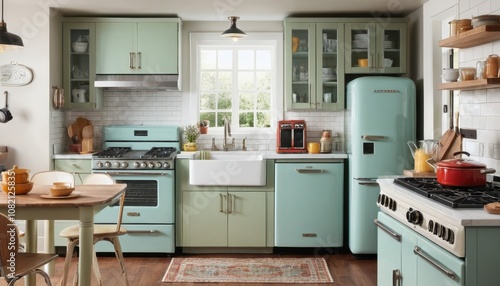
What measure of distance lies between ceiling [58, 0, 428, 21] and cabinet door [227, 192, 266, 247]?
198 centimetres

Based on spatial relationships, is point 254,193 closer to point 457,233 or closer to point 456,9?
point 456,9

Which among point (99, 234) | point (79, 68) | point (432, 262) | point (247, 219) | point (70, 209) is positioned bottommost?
point (247, 219)

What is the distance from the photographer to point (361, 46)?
641cm

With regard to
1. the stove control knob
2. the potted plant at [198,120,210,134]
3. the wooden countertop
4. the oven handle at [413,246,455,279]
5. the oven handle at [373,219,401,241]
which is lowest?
the oven handle at [413,246,455,279]

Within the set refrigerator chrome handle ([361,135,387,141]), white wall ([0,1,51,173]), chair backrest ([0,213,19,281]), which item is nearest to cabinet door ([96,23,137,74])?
white wall ([0,1,51,173])

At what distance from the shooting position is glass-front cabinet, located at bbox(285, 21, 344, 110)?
641 cm

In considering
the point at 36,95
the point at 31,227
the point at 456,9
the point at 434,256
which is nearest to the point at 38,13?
the point at 36,95

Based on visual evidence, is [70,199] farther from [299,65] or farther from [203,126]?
[299,65]

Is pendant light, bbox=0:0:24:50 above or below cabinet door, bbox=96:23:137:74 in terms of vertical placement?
below

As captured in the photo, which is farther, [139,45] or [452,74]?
[139,45]

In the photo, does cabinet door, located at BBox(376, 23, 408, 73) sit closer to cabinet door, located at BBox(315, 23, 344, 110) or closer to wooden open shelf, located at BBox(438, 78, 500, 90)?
cabinet door, located at BBox(315, 23, 344, 110)

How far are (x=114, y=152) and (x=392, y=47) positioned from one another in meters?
3.31

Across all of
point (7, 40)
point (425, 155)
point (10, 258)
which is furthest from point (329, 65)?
point (10, 258)

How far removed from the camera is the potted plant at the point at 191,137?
6.63 metres
